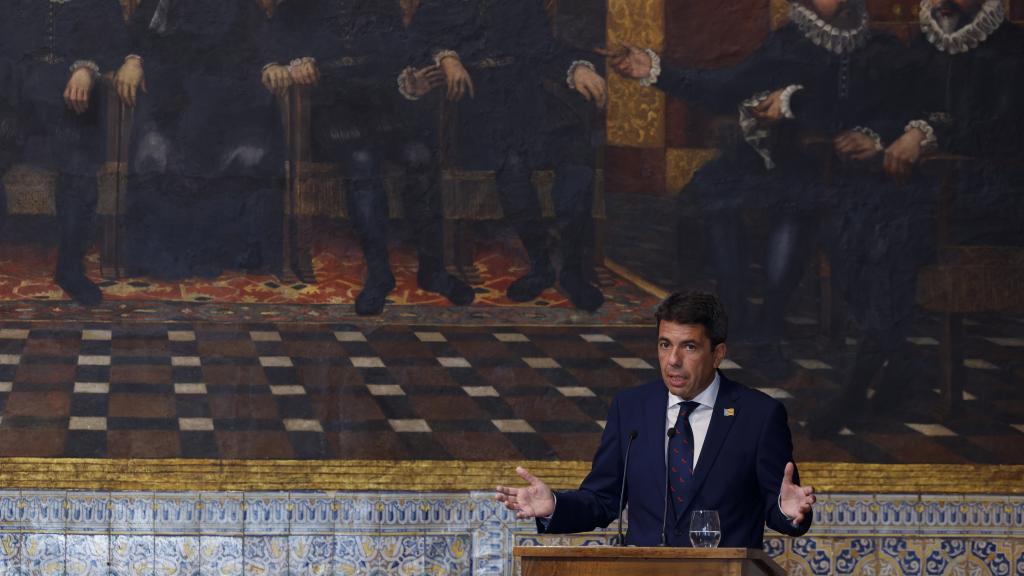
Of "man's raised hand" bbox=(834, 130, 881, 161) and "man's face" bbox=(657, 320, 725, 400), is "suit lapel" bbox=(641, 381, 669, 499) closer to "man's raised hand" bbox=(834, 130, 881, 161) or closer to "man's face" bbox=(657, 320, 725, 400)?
"man's face" bbox=(657, 320, 725, 400)

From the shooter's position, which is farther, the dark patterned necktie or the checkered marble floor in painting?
the checkered marble floor in painting

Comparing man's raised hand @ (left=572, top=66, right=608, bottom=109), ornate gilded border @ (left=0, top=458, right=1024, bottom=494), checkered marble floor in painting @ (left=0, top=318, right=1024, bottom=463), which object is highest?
man's raised hand @ (left=572, top=66, right=608, bottom=109)

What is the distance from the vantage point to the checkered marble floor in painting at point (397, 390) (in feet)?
23.2

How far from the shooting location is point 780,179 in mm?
7473

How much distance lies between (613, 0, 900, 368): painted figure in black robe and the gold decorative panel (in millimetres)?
61

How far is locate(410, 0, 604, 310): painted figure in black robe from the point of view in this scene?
735 centimetres

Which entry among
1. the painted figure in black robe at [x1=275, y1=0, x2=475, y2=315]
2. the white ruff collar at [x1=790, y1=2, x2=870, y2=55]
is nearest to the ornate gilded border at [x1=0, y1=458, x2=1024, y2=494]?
the painted figure in black robe at [x1=275, y1=0, x2=475, y2=315]

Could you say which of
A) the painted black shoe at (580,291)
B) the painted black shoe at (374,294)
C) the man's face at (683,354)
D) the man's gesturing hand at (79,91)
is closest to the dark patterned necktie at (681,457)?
the man's face at (683,354)

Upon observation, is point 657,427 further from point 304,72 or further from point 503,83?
point 304,72

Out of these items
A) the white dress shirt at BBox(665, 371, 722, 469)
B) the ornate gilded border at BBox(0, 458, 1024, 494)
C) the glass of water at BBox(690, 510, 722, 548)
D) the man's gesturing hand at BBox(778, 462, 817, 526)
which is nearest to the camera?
the glass of water at BBox(690, 510, 722, 548)

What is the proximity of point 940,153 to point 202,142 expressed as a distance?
3.31 metres

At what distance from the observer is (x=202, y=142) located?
7.23 meters

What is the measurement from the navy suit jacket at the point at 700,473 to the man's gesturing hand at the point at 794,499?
0.45 feet

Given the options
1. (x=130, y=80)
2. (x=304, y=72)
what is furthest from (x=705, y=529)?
(x=130, y=80)
